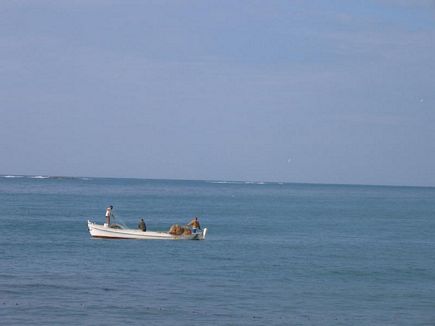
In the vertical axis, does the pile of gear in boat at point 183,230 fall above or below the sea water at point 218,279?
above

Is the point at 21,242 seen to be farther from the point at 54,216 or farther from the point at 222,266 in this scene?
the point at 54,216

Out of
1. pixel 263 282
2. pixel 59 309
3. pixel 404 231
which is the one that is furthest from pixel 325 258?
pixel 404 231

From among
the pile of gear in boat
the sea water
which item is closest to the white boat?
the pile of gear in boat

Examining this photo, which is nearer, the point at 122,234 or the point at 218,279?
the point at 218,279

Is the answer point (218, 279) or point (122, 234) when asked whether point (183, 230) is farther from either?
point (218, 279)

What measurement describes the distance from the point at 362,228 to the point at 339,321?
42502 millimetres

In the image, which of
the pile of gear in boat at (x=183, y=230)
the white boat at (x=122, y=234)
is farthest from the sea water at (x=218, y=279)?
the pile of gear in boat at (x=183, y=230)

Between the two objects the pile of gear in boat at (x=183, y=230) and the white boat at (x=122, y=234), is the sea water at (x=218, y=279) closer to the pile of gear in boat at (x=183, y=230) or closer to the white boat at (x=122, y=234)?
the white boat at (x=122, y=234)

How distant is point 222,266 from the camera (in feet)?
118

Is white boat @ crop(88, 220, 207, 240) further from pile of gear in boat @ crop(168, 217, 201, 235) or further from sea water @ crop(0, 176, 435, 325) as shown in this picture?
sea water @ crop(0, 176, 435, 325)

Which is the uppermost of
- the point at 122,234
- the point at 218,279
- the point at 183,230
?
the point at 183,230

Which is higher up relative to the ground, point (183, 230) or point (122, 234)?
point (183, 230)

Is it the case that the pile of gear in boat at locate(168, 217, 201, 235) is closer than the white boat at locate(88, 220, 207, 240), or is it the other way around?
the white boat at locate(88, 220, 207, 240)

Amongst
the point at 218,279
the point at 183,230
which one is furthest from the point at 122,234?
the point at 218,279
